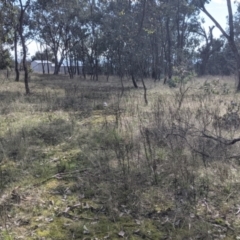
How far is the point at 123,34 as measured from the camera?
14.4 metres

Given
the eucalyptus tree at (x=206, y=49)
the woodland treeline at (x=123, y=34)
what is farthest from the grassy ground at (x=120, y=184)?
the eucalyptus tree at (x=206, y=49)

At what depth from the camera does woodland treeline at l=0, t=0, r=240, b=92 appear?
43.0 ft

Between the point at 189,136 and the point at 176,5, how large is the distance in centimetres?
1633

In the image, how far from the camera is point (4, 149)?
5.46 m

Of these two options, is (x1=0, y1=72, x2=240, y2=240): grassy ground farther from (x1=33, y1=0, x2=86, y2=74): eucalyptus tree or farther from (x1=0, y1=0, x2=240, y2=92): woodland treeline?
(x1=33, y1=0, x2=86, y2=74): eucalyptus tree

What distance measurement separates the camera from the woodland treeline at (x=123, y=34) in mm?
13109

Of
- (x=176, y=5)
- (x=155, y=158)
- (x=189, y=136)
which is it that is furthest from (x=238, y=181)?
(x=176, y=5)

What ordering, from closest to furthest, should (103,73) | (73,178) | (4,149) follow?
(73,178)
(4,149)
(103,73)

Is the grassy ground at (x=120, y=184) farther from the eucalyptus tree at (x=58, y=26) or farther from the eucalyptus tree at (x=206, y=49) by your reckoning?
the eucalyptus tree at (x=206, y=49)

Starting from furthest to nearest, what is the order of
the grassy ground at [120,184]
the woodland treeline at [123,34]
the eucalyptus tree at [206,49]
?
the eucalyptus tree at [206,49]
the woodland treeline at [123,34]
the grassy ground at [120,184]

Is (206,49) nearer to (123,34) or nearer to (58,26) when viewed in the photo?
(58,26)

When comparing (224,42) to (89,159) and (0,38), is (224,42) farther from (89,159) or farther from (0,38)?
(89,159)

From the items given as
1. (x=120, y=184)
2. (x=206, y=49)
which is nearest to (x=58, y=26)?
(x=206, y=49)

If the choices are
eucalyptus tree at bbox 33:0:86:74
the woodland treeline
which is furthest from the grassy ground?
eucalyptus tree at bbox 33:0:86:74
